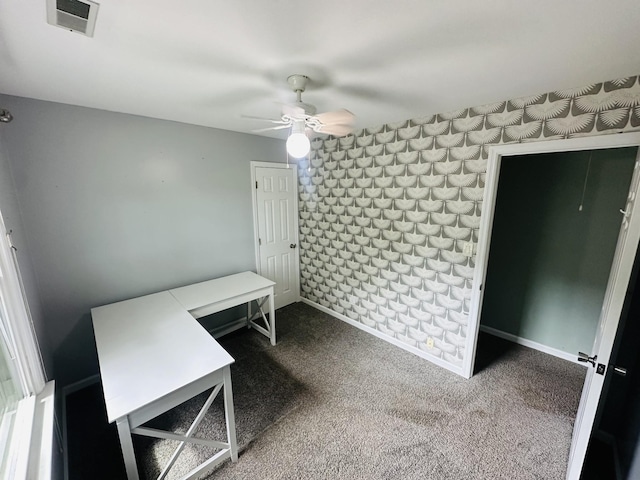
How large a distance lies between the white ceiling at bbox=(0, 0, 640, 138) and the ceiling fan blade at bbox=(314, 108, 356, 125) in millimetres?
237

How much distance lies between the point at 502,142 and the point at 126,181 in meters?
3.11

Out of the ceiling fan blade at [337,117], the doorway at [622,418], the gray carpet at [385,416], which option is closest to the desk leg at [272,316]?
the gray carpet at [385,416]

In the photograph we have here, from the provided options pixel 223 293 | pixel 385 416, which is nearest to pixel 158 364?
pixel 223 293

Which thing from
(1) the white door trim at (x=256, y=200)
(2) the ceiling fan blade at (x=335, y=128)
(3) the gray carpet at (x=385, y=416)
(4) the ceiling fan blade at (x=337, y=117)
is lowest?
(3) the gray carpet at (x=385, y=416)

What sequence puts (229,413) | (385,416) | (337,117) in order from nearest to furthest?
(337,117) → (229,413) → (385,416)

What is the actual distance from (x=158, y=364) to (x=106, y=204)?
4.91 feet

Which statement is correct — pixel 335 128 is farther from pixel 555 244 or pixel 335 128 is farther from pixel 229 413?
pixel 555 244

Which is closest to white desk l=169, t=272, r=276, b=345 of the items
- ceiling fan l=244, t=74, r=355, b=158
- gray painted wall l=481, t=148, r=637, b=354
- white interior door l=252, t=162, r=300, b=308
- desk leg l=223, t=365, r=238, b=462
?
white interior door l=252, t=162, r=300, b=308

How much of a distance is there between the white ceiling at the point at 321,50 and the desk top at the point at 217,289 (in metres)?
1.65

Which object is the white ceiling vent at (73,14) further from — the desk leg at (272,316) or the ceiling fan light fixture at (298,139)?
the desk leg at (272,316)

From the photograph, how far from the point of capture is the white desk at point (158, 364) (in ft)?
4.22

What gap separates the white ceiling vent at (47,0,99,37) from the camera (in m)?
0.92

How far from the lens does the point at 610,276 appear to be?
1.47 meters

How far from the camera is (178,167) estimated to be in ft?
8.28
